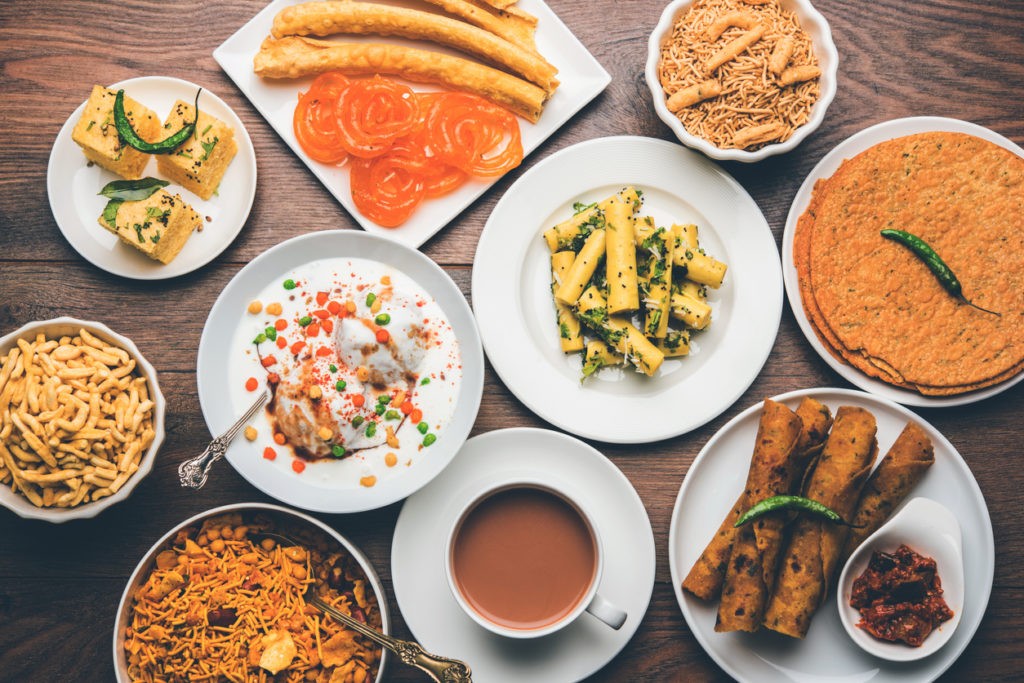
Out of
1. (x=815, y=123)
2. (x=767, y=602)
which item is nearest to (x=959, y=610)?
(x=767, y=602)

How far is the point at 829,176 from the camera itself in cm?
243

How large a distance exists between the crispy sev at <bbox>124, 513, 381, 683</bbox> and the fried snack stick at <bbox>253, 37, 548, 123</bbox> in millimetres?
1618

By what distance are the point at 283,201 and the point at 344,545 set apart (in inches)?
50.1

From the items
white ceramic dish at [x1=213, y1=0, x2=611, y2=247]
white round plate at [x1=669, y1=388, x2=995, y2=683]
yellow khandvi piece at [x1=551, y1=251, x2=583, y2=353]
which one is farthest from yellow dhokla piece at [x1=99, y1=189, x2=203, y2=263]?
white round plate at [x1=669, y1=388, x2=995, y2=683]

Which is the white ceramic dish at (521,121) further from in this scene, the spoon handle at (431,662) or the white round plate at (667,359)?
the spoon handle at (431,662)

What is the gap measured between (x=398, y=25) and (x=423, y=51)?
0.41ft

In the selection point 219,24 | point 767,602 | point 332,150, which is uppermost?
point 219,24

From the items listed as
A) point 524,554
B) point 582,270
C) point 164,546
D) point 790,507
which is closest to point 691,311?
point 582,270

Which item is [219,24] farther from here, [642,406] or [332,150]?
[642,406]

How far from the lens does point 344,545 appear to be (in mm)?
2131

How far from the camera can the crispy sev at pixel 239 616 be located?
214cm

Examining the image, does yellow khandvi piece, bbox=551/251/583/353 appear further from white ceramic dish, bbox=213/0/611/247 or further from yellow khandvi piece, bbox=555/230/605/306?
white ceramic dish, bbox=213/0/611/247

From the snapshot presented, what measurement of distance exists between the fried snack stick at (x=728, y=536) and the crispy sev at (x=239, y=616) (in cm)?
109

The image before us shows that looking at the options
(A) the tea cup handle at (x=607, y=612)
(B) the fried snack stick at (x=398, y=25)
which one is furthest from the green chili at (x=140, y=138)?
(A) the tea cup handle at (x=607, y=612)
